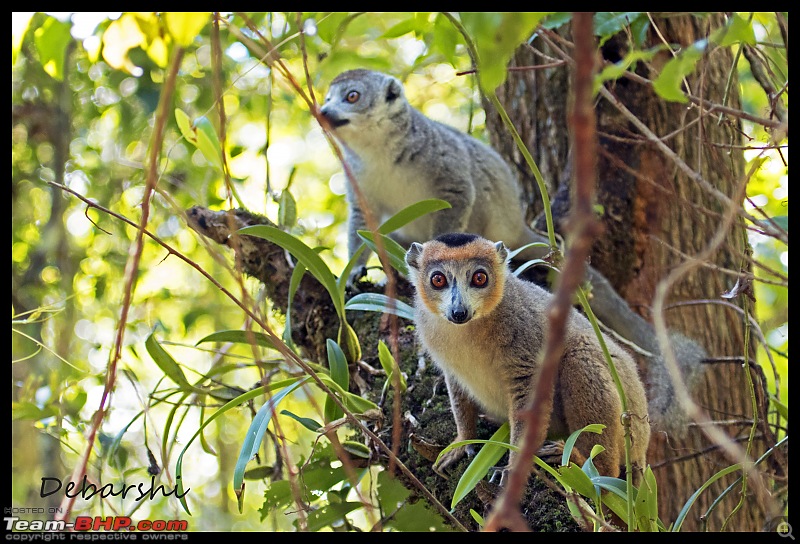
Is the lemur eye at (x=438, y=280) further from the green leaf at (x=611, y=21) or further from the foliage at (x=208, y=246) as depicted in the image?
the green leaf at (x=611, y=21)

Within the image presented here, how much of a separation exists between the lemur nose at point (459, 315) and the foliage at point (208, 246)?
425 millimetres

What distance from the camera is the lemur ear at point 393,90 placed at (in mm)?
6668

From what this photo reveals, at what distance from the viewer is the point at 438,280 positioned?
13.3 feet

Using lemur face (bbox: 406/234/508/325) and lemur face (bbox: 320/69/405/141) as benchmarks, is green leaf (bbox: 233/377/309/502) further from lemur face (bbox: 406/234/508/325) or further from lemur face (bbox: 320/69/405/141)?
lemur face (bbox: 320/69/405/141)

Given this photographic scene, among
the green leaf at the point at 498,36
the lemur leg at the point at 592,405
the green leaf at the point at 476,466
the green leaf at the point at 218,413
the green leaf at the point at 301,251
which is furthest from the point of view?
the green leaf at the point at 301,251

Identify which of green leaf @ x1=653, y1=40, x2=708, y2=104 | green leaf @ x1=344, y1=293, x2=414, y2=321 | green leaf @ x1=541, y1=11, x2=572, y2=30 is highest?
green leaf @ x1=541, y1=11, x2=572, y2=30

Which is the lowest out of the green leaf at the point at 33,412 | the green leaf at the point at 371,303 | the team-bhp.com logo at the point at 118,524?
the team-bhp.com logo at the point at 118,524

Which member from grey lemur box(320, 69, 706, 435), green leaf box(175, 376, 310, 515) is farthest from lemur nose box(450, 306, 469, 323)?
grey lemur box(320, 69, 706, 435)

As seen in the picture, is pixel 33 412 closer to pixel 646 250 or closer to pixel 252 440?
pixel 252 440

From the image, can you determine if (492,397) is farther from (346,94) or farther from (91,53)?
(346,94)

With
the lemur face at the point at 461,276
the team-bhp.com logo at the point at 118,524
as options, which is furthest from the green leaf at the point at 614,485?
the team-bhp.com logo at the point at 118,524

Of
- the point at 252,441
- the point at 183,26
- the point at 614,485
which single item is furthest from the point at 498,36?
the point at 252,441

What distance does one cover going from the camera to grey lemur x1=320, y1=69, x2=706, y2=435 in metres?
6.49
